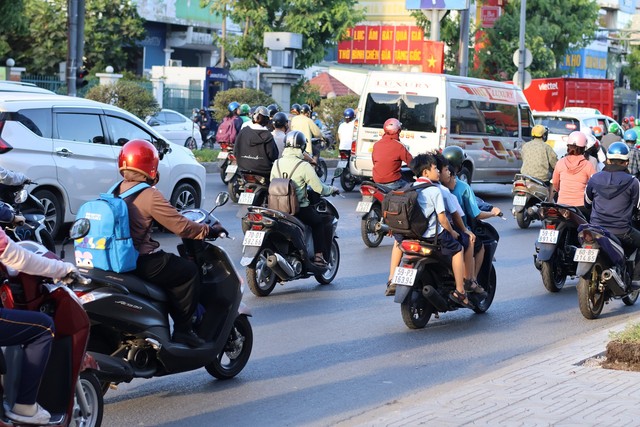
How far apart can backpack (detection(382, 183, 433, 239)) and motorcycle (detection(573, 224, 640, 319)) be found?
1688 mm

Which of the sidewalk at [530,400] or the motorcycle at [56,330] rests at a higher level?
the motorcycle at [56,330]

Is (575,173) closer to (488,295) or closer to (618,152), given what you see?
(618,152)

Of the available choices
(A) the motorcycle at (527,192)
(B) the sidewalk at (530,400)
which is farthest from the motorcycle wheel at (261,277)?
(A) the motorcycle at (527,192)

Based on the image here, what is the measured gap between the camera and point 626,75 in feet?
273

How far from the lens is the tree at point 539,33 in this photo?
53.6 metres

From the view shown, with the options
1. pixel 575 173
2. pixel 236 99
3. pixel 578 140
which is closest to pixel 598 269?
pixel 575 173

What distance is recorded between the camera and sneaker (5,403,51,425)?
518cm

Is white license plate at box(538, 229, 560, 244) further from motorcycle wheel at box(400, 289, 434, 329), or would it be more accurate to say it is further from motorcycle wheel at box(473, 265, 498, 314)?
motorcycle wheel at box(400, 289, 434, 329)

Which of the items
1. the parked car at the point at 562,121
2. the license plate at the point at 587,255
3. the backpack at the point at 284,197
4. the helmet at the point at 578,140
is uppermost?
the helmet at the point at 578,140

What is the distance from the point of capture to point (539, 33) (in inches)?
2120

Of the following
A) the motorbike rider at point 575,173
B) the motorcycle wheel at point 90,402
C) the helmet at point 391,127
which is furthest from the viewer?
the helmet at point 391,127

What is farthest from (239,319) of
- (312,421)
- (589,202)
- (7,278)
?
(589,202)

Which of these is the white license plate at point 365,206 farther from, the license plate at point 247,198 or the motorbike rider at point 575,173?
the motorbike rider at point 575,173

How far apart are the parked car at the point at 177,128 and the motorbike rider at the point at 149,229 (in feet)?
86.7
